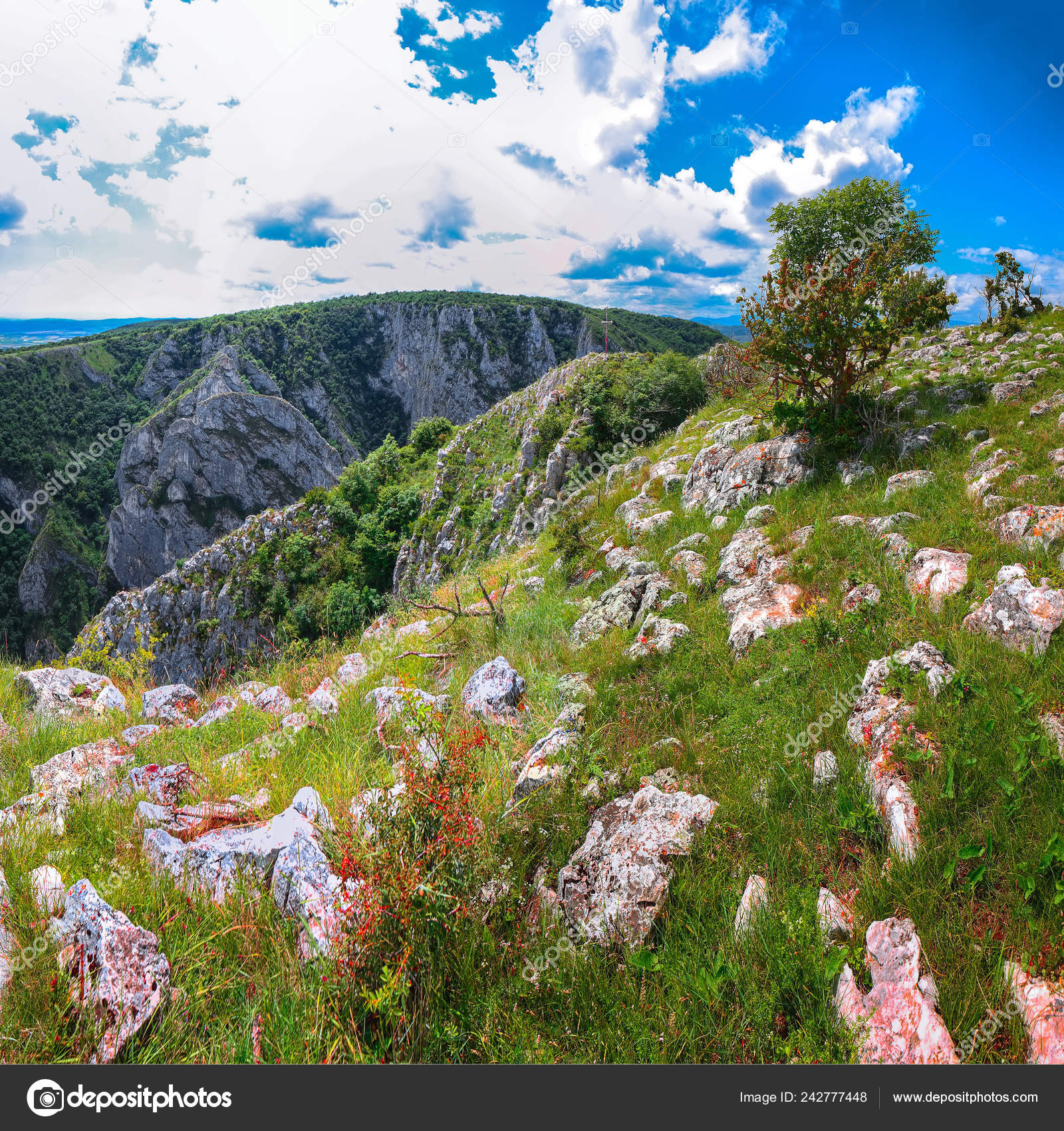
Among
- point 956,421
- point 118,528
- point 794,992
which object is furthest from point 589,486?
point 118,528

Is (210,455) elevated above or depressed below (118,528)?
above

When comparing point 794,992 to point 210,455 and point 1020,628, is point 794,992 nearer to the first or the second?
point 1020,628

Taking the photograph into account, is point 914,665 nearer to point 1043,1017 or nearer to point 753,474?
point 1043,1017

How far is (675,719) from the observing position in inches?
172

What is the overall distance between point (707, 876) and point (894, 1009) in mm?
938

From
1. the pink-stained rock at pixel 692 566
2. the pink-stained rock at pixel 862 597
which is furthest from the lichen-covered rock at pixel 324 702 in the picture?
the pink-stained rock at pixel 862 597

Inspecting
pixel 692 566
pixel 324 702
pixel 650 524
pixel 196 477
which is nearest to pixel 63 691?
pixel 324 702

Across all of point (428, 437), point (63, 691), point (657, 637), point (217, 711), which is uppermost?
point (428, 437)

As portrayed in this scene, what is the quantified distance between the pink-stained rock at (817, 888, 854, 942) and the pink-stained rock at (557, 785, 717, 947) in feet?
2.27

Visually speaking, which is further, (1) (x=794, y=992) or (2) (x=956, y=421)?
(2) (x=956, y=421)

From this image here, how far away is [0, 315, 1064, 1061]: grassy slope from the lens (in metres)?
2.14

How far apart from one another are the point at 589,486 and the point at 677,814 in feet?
42.1

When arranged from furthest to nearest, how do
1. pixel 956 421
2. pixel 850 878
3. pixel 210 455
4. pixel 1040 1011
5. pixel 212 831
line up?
pixel 210 455, pixel 956 421, pixel 212 831, pixel 850 878, pixel 1040 1011

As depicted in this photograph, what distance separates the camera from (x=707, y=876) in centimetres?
288
